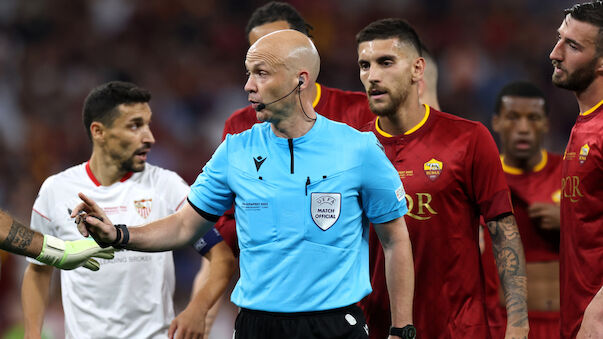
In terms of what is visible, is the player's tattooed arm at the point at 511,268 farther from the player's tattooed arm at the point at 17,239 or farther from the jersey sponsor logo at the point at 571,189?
the player's tattooed arm at the point at 17,239

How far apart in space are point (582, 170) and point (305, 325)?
1896mm

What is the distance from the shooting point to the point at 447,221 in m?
4.64

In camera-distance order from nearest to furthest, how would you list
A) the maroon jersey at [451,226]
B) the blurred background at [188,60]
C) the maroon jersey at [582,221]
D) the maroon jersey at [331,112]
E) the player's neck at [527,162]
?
1. the maroon jersey at [582,221]
2. the maroon jersey at [451,226]
3. the maroon jersey at [331,112]
4. the player's neck at [527,162]
5. the blurred background at [188,60]

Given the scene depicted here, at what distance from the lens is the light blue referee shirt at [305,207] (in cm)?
377

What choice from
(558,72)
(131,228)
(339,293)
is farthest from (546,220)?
(131,228)

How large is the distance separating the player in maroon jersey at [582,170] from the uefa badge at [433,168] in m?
0.74

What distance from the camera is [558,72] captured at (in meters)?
4.78

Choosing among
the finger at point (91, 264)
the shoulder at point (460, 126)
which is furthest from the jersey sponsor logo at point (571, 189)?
the finger at point (91, 264)

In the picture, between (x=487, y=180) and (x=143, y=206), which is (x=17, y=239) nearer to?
(x=143, y=206)

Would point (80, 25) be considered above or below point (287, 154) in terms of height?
above

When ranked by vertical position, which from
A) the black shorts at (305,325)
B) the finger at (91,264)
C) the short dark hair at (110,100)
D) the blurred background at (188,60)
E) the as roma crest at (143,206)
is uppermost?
the blurred background at (188,60)

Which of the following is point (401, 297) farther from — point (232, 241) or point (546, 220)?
point (546, 220)

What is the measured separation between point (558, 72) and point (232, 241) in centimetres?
238

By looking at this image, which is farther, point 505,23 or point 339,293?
point 505,23
